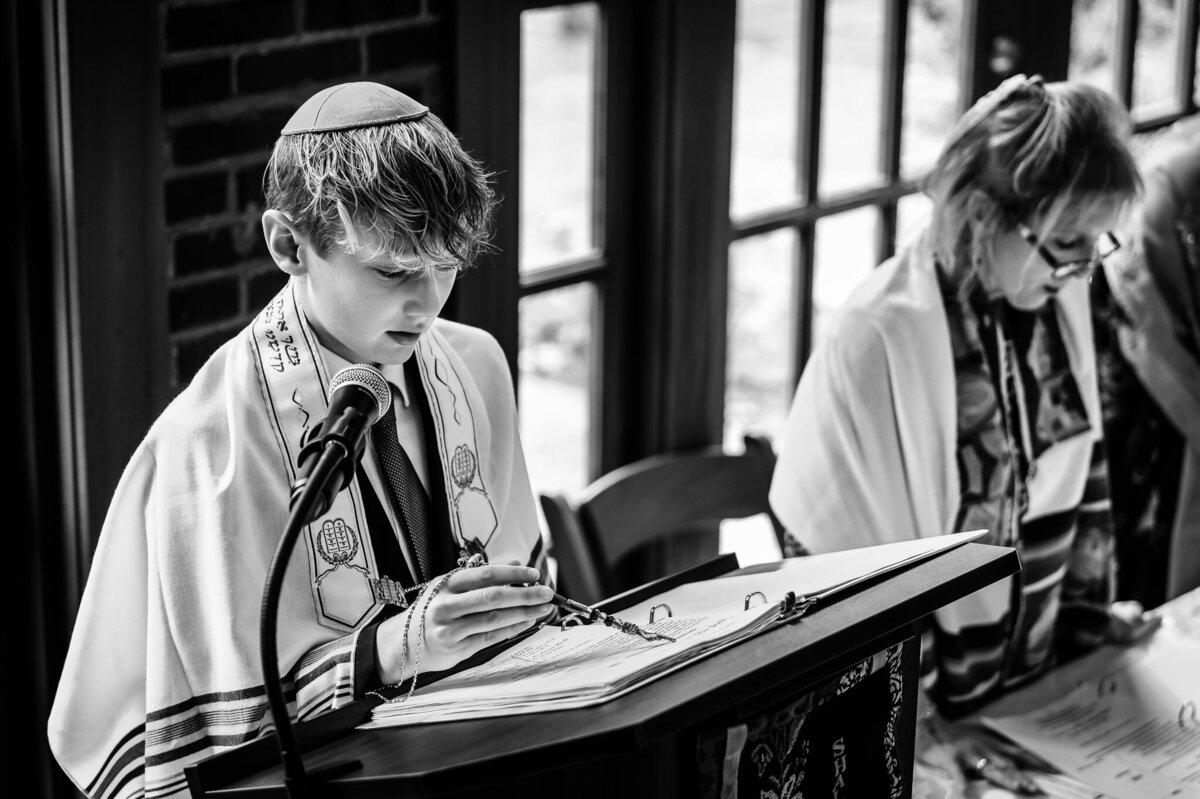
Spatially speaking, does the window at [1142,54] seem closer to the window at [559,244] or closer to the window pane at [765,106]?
the window pane at [765,106]

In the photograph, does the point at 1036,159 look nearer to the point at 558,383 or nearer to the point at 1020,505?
the point at 1020,505

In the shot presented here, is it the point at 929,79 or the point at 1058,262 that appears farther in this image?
the point at 929,79

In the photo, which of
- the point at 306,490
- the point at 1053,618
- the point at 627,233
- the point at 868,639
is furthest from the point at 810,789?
the point at 627,233

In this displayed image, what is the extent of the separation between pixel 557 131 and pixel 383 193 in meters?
1.15

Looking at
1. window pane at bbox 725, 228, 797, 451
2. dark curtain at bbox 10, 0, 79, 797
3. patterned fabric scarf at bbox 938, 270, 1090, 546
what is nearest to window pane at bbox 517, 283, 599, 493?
window pane at bbox 725, 228, 797, 451

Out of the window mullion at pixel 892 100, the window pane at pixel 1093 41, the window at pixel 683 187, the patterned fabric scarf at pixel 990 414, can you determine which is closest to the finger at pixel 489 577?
the patterned fabric scarf at pixel 990 414

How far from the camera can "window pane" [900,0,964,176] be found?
296cm

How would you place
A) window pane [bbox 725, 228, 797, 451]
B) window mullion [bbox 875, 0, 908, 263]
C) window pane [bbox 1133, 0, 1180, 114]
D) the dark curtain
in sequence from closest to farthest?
the dark curtain, window pane [bbox 725, 228, 797, 451], window mullion [bbox 875, 0, 908, 263], window pane [bbox 1133, 0, 1180, 114]

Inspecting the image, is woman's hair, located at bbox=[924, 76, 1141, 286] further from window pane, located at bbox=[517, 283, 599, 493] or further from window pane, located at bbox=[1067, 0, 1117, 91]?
window pane, located at bbox=[1067, 0, 1117, 91]

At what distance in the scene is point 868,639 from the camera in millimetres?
1166

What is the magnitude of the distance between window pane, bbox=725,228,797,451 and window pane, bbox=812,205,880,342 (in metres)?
0.07

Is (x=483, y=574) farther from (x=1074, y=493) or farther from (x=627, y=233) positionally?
(x=627, y=233)

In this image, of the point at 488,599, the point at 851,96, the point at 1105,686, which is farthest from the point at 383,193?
the point at 851,96

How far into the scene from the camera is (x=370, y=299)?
4.19 ft
